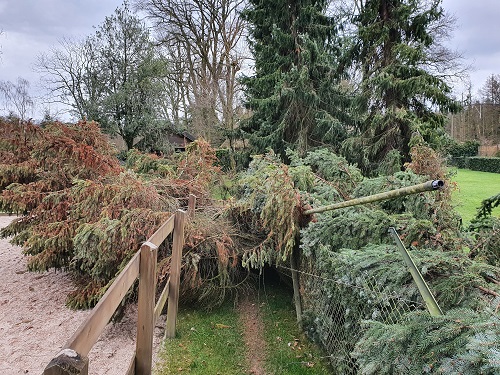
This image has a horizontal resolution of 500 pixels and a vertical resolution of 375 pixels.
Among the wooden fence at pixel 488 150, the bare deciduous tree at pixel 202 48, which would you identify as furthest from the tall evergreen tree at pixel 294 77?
the wooden fence at pixel 488 150

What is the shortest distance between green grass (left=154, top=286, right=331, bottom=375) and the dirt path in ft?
0.18

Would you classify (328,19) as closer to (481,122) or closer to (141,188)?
(141,188)

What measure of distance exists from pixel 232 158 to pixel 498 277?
378 inches

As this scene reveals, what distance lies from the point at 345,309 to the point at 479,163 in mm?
24846

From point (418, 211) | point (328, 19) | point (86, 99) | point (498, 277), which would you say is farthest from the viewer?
point (86, 99)

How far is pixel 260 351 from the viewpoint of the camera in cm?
333

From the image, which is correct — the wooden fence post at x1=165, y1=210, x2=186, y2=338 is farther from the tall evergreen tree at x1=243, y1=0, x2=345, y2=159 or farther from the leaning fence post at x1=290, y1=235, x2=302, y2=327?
the tall evergreen tree at x1=243, y1=0, x2=345, y2=159

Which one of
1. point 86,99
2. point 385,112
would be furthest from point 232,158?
point 86,99

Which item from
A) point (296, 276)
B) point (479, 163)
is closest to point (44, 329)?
point (296, 276)

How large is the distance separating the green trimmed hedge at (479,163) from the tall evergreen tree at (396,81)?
50.2 ft

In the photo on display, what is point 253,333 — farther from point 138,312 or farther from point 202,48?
point 202,48

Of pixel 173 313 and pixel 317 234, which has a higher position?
pixel 317 234

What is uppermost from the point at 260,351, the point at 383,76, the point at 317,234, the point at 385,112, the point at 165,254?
the point at 383,76

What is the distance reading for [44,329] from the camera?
3.77 m
